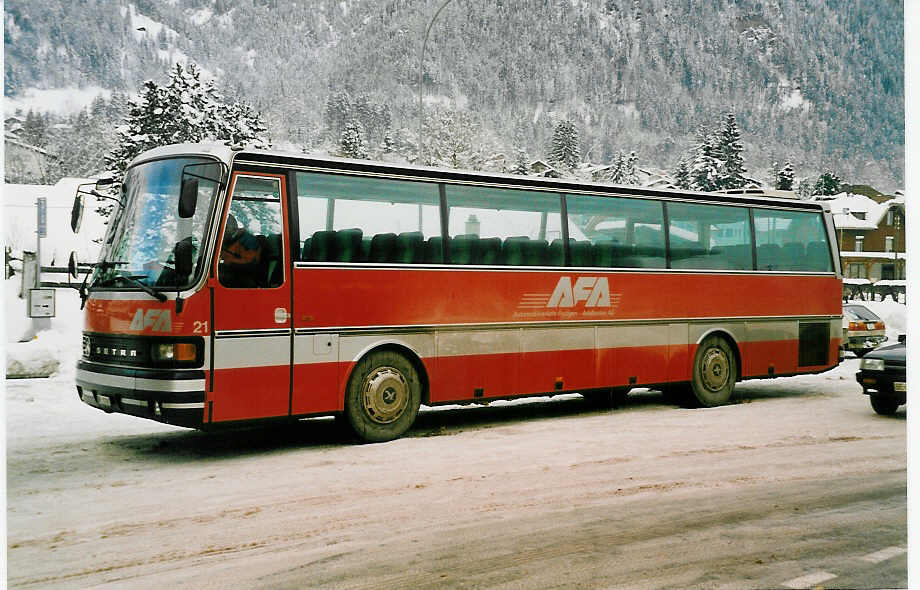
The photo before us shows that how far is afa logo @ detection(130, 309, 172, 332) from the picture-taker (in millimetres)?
7770

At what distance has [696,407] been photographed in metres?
12.5

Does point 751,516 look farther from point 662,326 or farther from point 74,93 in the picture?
point 74,93

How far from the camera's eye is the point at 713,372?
12.5 metres

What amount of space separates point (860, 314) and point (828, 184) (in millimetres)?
6702

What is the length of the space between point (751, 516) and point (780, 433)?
162 inches

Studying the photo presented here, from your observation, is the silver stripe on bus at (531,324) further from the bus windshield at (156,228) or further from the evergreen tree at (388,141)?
the evergreen tree at (388,141)

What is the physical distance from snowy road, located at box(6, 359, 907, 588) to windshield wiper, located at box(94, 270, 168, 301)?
1574mm

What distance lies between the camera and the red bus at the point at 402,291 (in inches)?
314

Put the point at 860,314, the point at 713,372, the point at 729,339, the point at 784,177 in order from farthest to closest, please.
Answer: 1. the point at 860,314
2. the point at 784,177
3. the point at 729,339
4. the point at 713,372

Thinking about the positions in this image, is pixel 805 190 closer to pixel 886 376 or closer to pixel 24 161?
pixel 886 376

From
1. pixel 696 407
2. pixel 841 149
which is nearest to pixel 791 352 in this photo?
pixel 696 407

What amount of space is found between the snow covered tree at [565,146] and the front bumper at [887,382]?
5.99 metres

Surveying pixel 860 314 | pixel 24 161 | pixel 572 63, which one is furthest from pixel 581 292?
pixel 860 314

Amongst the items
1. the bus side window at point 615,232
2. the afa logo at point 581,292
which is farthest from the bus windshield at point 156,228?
the bus side window at point 615,232
